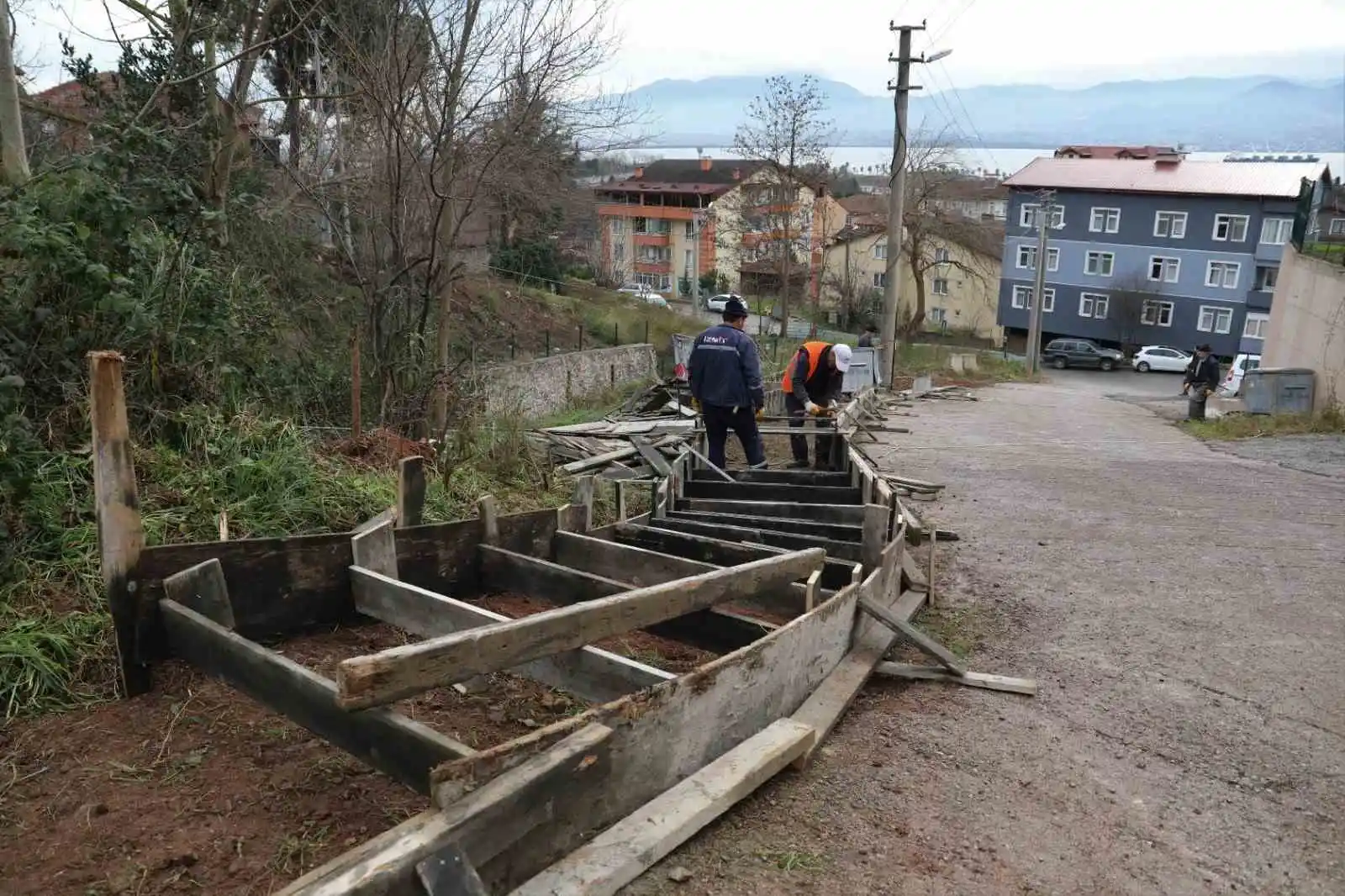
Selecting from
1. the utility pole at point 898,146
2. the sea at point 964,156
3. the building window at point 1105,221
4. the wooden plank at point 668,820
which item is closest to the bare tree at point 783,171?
the sea at point 964,156

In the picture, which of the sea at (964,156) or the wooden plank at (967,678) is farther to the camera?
the sea at (964,156)

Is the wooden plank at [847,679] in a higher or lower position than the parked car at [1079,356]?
higher

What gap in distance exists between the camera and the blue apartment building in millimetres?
47812

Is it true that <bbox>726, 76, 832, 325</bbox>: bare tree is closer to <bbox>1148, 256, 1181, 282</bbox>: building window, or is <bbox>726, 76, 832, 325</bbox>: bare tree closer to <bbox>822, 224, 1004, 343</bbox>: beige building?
<bbox>822, 224, 1004, 343</bbox>: beige building

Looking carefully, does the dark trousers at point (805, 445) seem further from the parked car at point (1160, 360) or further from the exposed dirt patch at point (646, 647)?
the parked car at point (1160, 360)

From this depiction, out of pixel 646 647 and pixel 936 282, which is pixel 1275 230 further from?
pixel 646 647

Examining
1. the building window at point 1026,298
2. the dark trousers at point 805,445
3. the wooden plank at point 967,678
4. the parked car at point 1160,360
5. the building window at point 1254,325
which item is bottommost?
the parked car at point 1160,360

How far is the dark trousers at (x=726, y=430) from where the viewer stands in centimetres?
805

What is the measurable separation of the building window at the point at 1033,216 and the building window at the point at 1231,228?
7.83 m

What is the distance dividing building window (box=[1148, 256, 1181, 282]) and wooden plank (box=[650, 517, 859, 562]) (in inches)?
2107

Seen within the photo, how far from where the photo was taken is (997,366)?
3997 centimetres

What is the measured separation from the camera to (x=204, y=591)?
3.47 m

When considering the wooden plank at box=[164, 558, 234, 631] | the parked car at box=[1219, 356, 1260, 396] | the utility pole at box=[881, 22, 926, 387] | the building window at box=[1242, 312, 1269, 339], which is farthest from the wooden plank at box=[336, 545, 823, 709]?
the building window at box=[1242, 312, 1269, 339]

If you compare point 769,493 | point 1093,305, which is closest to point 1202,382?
point 769,493
